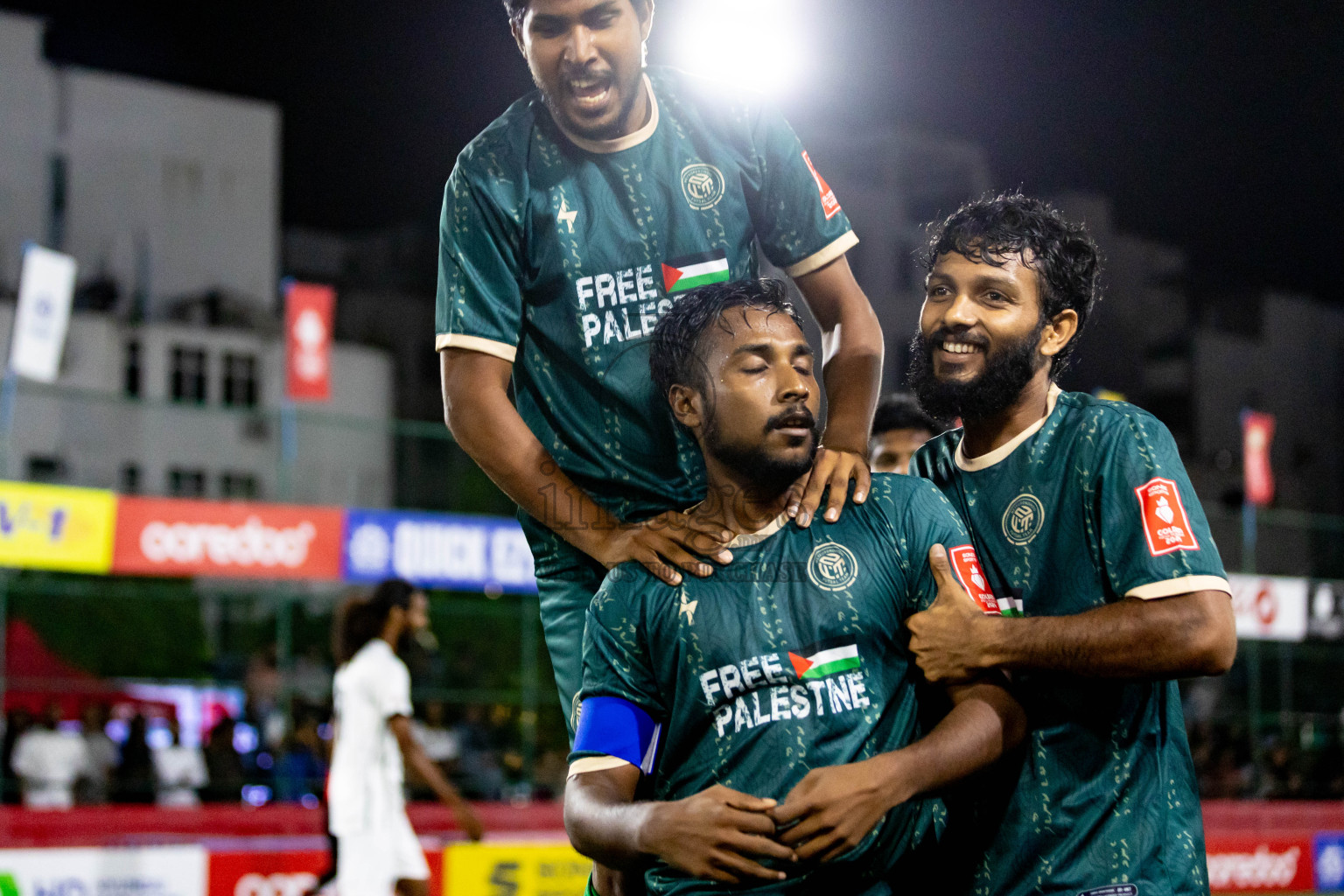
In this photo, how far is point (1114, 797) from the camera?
2615mm

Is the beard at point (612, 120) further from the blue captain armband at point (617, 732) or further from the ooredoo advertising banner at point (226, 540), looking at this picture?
the ooredoo advertising banner at point (226, 540)

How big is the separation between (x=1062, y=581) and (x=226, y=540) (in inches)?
431

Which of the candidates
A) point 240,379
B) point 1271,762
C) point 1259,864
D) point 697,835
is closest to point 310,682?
point 1259,864

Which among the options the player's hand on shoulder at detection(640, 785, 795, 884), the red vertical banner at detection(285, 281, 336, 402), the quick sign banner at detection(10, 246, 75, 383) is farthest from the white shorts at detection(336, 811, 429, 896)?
the red vertical banner at detection(285, 281, 336, 402)

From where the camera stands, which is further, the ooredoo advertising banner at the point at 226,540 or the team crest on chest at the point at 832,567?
the ooredoo advertising banner at the point at 226,540

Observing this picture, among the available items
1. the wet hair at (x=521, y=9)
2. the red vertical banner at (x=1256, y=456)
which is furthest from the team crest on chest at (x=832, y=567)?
the red vertical banner at (x=1256, y=456)

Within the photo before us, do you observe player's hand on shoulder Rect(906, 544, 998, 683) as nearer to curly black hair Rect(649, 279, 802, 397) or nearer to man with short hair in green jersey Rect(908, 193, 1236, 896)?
man with short hair in green jersey Rect(908, 193, 1236, 896)

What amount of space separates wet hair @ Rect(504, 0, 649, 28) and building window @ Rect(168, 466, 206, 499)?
30.1 metres

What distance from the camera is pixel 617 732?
8.06 feet

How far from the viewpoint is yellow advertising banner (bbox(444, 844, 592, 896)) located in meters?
7.68

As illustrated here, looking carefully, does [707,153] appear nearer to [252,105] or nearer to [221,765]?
[221,765]

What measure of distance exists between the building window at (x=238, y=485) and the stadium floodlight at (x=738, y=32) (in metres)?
23.2

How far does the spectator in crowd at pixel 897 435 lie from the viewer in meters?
5.04

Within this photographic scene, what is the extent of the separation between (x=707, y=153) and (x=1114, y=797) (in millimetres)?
1575
